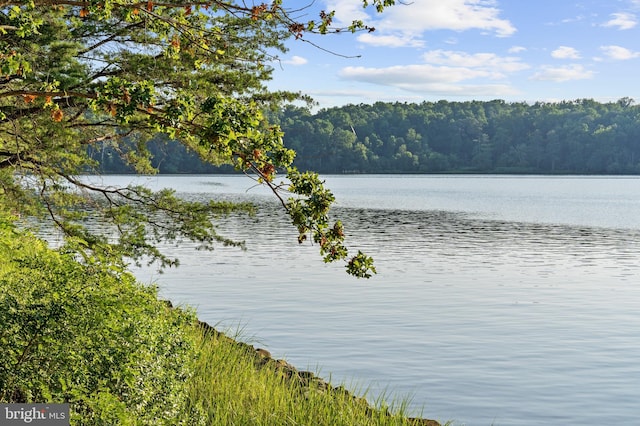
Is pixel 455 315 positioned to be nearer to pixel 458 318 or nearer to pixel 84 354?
pixel 458 318

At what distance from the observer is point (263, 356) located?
1371cm

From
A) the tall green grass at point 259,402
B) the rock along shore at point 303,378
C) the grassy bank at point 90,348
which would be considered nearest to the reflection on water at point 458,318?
the rock along shore at point 303,378

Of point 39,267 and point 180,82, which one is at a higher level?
point 180,82

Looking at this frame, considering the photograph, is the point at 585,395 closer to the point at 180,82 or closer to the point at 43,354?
the point at 180,82

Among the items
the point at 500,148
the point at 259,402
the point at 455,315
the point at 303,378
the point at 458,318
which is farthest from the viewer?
the point at 500,148

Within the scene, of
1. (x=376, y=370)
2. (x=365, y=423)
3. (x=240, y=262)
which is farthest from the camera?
(x=240, y=262)

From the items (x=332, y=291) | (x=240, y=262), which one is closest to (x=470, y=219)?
(x=240, y=262)

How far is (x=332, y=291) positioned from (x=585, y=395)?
11.8 m

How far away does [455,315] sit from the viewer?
864 inches

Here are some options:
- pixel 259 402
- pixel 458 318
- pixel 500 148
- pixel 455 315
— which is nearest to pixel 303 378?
pixel 259 402

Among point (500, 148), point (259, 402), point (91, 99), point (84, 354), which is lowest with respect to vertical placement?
point (259, 402)

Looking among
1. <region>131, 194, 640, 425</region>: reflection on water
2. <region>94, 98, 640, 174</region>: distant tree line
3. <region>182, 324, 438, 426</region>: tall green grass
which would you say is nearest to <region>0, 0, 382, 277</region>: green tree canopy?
<region>182, 324, 438, 426</region>: tall green grass

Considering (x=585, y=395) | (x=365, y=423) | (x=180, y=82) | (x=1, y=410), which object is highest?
(x=180, y=82)

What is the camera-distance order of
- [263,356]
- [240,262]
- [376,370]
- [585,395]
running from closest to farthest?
[263,356]
[585,395]
[376,370]
[240,262]
